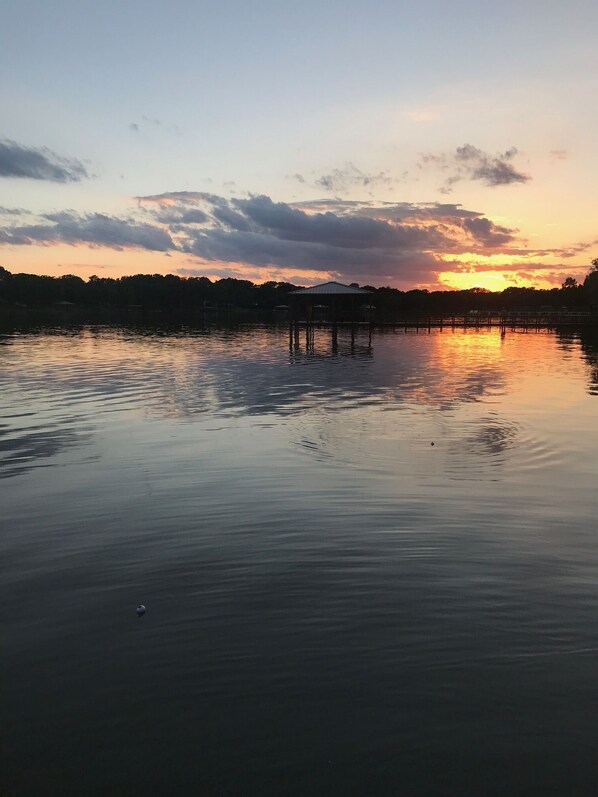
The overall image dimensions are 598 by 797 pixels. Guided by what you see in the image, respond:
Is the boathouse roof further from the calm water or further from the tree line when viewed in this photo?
the tree line

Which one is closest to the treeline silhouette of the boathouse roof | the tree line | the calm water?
the tree line

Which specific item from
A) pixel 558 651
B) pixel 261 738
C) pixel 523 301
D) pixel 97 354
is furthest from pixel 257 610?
pixel 523 301

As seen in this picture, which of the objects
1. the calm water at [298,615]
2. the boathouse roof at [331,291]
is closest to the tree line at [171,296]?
the boathouse roof at [331,291]

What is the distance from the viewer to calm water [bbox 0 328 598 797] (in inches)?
173

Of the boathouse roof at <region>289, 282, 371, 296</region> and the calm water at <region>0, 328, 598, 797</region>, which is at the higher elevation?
the boathouse roof at <region>289, 282, 371, 296</region>

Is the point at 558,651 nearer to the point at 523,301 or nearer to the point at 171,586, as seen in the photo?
the point at 171,586

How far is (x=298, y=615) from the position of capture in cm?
636

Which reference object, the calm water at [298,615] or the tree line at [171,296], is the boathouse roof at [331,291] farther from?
the tree line at [171,296]

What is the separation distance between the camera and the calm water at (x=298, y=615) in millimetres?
4406

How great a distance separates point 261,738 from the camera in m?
4.59

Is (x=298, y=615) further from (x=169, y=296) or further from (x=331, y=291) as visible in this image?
(x=169, y=296)

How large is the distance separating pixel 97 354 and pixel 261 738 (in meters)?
39.3

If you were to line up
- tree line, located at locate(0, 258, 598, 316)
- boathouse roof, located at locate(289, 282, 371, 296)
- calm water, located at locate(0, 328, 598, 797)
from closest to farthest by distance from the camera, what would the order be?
calm water, located at locate(0, 328, 598, 797)
boathouse roof, located at locate(289, 282, 371, 296)
tree line, located at locate(0, 258, 598, 316)

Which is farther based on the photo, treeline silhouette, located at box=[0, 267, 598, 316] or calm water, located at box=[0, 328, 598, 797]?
treeline silhouette, located at box=[0, 267, 598, 316]
